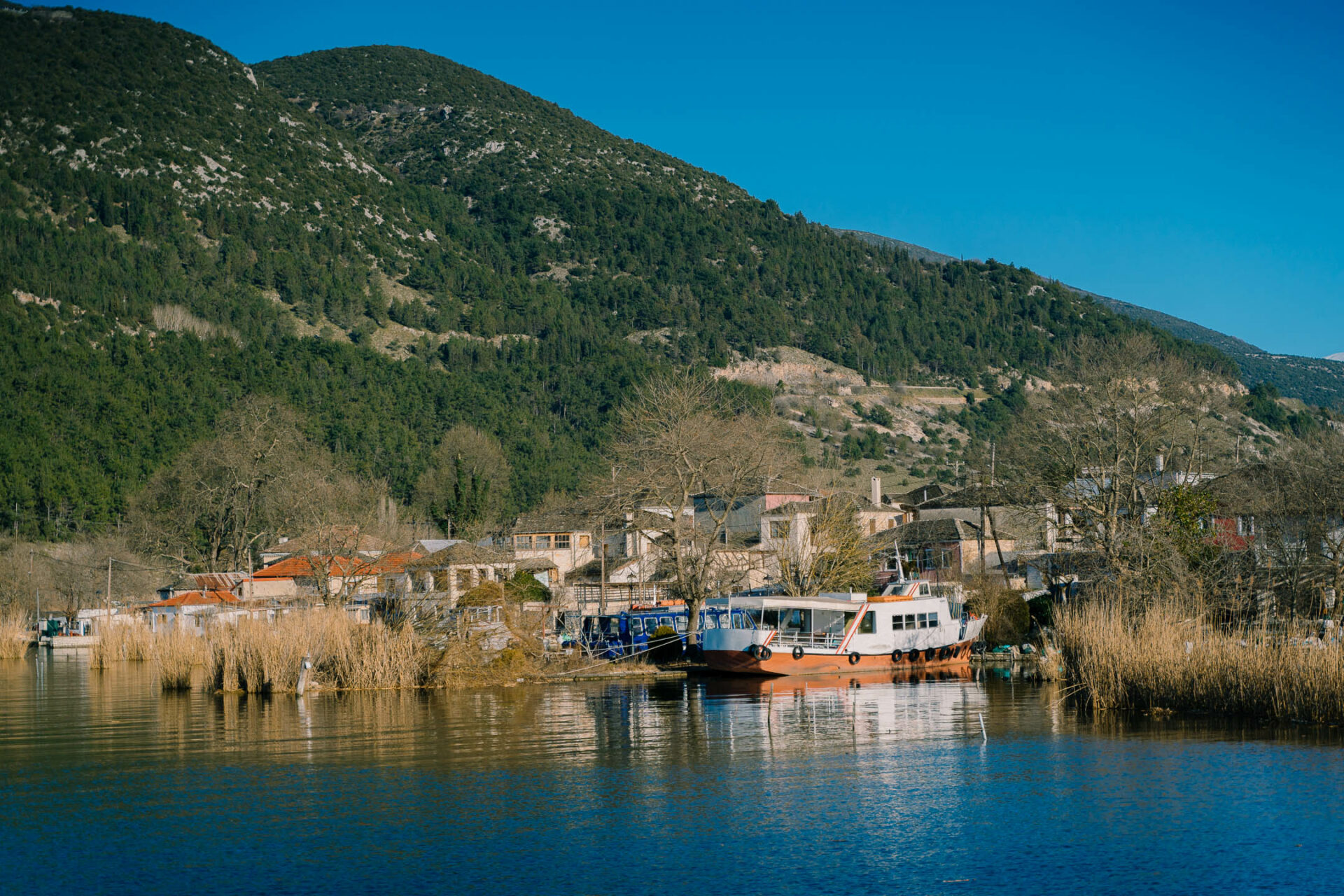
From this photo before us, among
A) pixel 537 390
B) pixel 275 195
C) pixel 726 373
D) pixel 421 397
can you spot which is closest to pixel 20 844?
pixel 421 397

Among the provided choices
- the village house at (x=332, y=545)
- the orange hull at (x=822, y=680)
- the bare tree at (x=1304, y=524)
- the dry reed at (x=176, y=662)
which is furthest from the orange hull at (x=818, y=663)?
the dry reed at (x=176, y=662)

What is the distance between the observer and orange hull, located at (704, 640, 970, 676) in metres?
46.1

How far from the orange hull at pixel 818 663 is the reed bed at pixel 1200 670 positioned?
1202cm

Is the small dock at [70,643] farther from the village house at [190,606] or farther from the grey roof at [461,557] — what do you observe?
the grey roof at [461,557]

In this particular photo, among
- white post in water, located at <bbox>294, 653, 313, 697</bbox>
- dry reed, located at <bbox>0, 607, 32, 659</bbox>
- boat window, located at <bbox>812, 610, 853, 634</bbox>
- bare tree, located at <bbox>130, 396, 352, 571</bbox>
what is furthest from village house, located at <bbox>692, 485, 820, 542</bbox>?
dry reed, located at <bbox>0, 607, 32, 659</bbox>

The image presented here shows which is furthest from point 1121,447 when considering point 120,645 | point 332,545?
point 120,645

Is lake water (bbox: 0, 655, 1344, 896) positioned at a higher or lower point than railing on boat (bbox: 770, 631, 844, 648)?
lower

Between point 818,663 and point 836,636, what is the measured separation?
4.23 feet

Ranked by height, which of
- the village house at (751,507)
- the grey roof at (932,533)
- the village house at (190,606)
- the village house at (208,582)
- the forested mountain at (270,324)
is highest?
the forested mountain at (270,324)

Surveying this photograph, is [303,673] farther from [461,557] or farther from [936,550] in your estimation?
[936,550]

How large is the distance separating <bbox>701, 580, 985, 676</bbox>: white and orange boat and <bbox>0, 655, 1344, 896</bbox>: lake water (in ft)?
35.4

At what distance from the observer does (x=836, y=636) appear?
4781cm

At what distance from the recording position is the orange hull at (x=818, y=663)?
46.1 m

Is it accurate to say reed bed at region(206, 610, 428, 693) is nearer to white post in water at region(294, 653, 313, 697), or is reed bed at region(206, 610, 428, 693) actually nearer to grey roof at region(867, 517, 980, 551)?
white post in water at region(294, 653, 313, 697)
